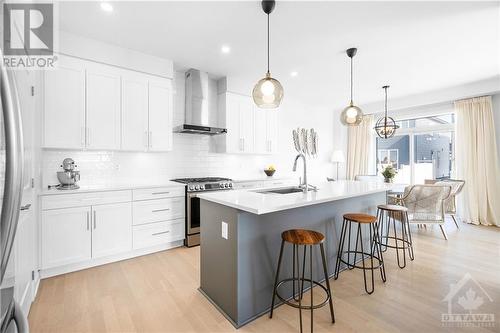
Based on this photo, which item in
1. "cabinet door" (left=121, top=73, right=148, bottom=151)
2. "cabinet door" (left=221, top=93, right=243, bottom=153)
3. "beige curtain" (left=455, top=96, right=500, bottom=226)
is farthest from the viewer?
"beige curtain" (left=455, top=96, right=500, bottom=226)

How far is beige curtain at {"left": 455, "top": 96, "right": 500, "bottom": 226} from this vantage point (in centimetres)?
461

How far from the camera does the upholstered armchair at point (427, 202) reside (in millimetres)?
3839

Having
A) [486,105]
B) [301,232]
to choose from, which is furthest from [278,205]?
[486,105]

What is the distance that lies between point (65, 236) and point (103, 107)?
158cm

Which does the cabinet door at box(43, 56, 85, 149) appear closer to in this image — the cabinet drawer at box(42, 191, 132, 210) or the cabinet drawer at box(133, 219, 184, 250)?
the cabinet drawer at box(42, 191, 132, 210)

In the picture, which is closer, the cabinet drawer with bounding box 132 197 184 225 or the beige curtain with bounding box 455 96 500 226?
the cabinet drawer with bounding box 132 197 184 225

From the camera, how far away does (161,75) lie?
362 centimetres

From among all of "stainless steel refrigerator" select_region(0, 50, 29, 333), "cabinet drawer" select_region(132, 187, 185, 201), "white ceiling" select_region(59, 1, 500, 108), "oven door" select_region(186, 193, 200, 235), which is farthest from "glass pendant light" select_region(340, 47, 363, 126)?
"stainless steel refrigerator" select_region(0, 50, 29, 333)

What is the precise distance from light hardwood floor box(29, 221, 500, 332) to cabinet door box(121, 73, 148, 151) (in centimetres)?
154

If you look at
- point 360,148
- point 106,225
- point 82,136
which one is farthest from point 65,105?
point 360,148

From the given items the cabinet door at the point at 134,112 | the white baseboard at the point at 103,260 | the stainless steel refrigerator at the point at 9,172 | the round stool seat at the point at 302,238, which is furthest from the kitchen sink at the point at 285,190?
the stainless steel refrigerator at the point at 9,172

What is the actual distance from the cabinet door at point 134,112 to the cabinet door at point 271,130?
8.07 ft

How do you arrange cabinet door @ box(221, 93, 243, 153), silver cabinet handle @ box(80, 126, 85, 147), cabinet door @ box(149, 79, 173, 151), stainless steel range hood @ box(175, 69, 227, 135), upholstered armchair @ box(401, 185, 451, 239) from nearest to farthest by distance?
silver cabinet handle @ box(80, 126, 85, 147) → cabinet door @ box(149, 79, 173, 151) → upholstered armchair @ box(401, 185, 451, 239) → stainless steel range hood @ box(175, 69, 227, 135) → cabinet door @ box(221, 93, 243, 153)

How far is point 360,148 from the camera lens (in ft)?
21.6
